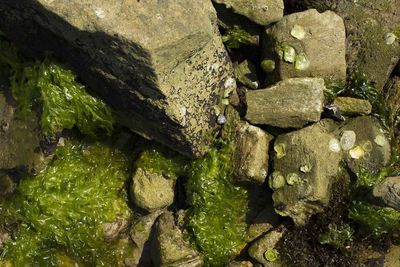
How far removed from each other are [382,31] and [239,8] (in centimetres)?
124

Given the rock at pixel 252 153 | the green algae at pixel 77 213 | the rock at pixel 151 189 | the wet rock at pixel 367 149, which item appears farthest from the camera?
the green algae at pixel 77 213

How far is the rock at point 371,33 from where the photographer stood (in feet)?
14.2

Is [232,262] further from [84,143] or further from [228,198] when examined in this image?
[84,143]

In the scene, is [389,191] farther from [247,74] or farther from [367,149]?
[247,74]

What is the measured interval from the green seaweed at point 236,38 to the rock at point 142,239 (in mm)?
1857

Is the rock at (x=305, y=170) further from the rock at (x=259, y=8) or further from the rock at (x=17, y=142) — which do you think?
the rock at (x=17, y=142)

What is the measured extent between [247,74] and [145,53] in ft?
4.54

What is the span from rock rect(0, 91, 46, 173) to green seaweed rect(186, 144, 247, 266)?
144cm

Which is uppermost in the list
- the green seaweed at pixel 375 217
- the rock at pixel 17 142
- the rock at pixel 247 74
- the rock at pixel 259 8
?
the rock at pixel 259 8

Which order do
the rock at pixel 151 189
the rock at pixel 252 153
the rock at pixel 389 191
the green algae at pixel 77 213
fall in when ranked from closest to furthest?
the rock at pixel 389 191 < the rock at pixel 252 153 < the rock at pixel 151 189 < the green algae at pixel 77 213

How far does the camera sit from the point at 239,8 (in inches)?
168

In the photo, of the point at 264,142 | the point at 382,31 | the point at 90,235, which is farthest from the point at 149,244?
the point at 382,31

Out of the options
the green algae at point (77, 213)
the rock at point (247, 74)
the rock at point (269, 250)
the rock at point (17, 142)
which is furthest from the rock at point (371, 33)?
the rock at point (17, 142)

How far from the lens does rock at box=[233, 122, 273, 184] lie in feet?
14.5
